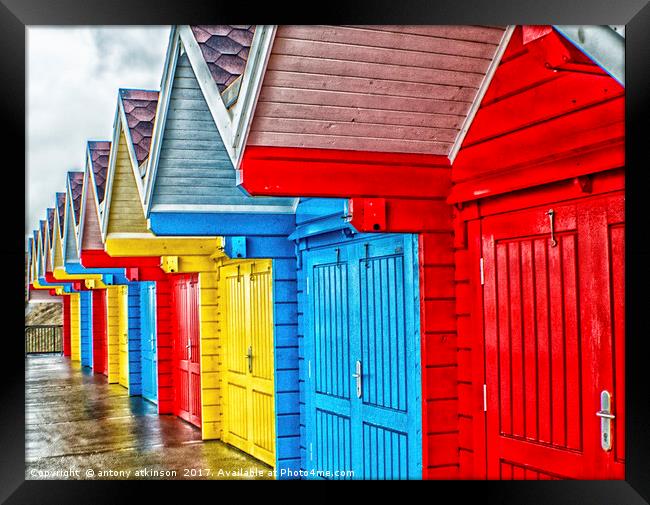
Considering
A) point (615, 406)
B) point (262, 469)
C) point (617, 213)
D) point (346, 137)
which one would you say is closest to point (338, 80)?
point (346, 137)

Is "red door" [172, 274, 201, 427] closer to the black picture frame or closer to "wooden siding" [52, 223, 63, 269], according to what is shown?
"wooden siding" [52, 223, 63, 269]

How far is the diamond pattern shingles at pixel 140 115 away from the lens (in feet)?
22.7

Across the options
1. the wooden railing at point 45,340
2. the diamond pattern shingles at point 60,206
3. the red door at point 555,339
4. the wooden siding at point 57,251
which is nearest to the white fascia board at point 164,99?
the red door at point 555,339

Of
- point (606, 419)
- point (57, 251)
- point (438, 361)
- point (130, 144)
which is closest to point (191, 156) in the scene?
point (130, 144)

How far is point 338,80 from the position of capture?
3.58 meters

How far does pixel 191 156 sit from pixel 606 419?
350 centimetres

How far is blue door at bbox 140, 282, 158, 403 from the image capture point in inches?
461

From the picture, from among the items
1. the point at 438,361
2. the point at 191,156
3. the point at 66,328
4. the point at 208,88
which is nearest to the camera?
the point at 438,361

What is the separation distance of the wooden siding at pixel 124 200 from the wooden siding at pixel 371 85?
427 centimetres

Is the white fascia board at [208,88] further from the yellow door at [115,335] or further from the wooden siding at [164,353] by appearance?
the yellow door at [115,335]

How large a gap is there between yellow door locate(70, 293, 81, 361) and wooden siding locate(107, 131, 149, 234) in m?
14.1

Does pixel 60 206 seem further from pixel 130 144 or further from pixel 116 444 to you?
pixel 130 144

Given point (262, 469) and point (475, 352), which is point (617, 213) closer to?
point (475, 352)

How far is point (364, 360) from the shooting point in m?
5.12
